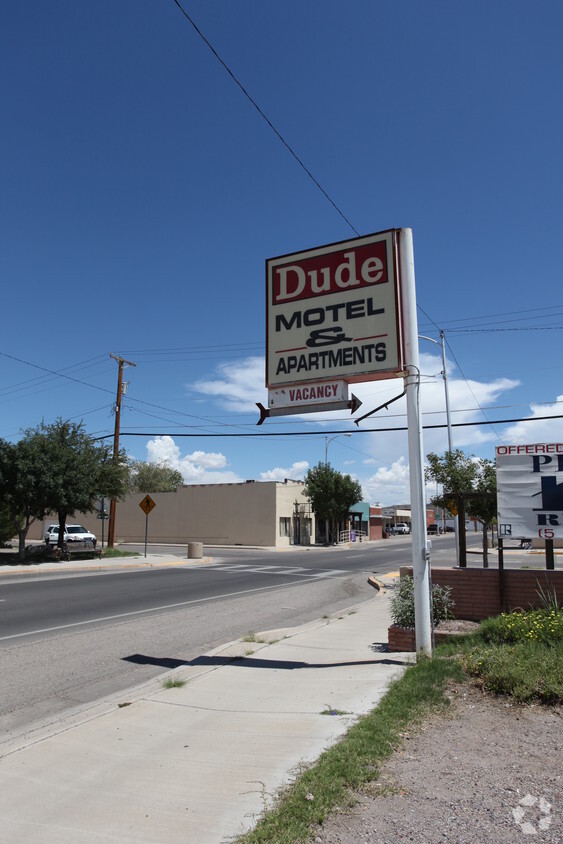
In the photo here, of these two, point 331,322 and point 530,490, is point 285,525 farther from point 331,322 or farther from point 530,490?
point 331,322

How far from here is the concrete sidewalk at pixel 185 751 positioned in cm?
350

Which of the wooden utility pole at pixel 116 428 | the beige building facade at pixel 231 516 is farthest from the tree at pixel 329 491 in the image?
the wooden utility pole at pixel 116 428

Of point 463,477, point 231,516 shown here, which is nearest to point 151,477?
point 231,516

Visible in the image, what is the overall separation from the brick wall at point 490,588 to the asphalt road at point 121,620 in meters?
3.84

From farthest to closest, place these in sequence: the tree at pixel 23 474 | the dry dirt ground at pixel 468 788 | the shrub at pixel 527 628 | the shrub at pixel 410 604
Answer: the tree at pixel 23 474 < the shrub at pixel 410 604 < the shrub at pixel 527 628 < the dry dirt ground at pixel 468 788

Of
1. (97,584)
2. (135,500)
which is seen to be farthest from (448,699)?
(135,500)

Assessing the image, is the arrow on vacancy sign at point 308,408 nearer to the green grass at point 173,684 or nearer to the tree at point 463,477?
the green grass at point 173,684

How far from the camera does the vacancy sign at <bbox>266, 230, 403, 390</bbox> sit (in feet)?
25.9

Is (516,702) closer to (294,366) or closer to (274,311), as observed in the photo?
(294,366)

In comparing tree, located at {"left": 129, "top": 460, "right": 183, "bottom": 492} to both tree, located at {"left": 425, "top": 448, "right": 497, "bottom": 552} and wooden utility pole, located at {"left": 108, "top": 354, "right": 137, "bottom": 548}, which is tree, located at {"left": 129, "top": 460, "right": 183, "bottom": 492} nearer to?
wooden utility pole, located at {"left": 108, "top": 354, "right": 137, "bottom": 548}

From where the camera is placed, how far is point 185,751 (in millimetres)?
4594

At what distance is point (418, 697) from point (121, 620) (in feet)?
26.2

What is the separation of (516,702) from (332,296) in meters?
5.37

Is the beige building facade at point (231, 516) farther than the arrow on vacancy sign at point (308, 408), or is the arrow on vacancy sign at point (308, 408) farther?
the beige building facade at point (231, 516)
